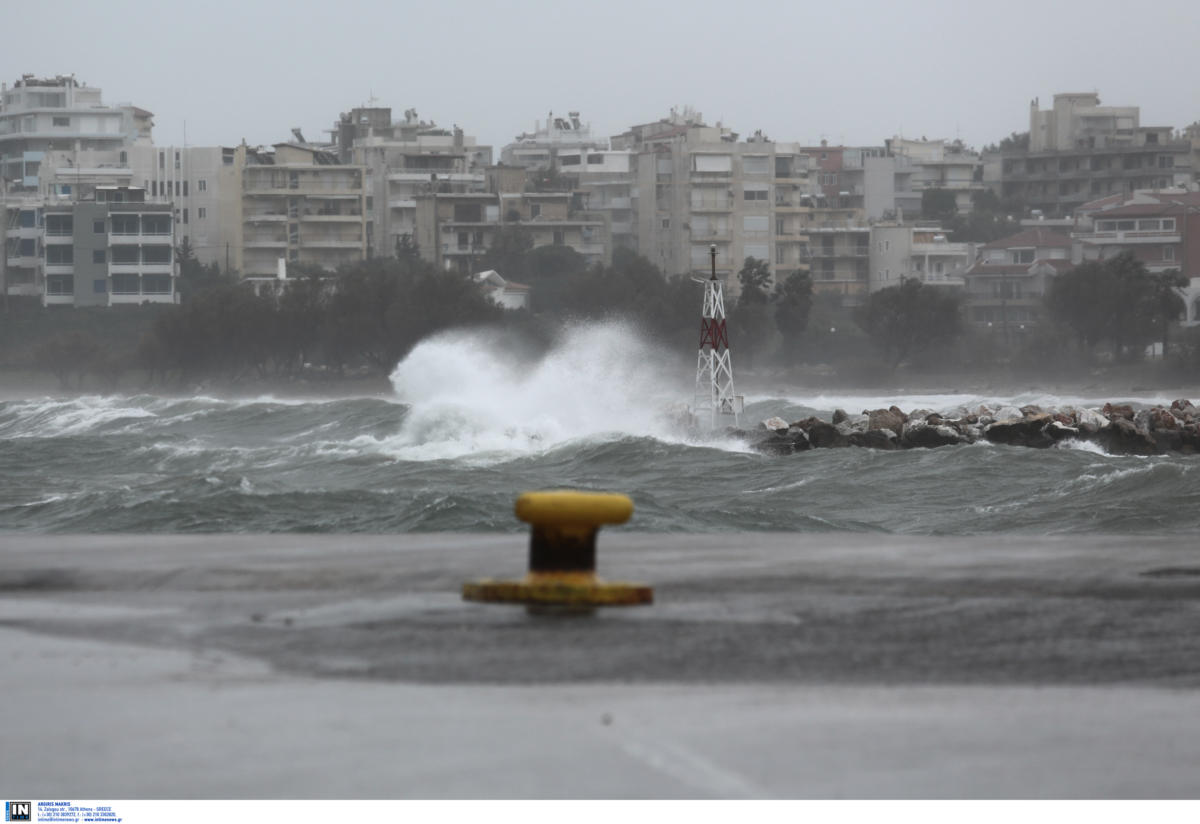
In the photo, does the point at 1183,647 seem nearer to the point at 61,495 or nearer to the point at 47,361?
the point at 61,495

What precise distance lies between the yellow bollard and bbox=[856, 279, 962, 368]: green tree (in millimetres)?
90172

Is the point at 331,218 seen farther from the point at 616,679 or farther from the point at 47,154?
the point at 616,679

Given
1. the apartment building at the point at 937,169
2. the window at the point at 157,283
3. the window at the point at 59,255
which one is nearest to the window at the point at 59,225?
the window at the point at 59,255

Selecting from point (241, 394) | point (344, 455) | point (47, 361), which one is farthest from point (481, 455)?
point (47, 361)

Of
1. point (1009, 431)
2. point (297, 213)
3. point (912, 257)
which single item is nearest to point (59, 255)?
point (297, 213)

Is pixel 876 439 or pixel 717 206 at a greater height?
pixel 717 206

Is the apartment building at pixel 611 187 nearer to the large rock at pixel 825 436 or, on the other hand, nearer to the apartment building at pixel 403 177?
the apartment building at pixel 403 177

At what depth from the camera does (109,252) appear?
112625 mm

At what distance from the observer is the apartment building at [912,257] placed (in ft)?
404

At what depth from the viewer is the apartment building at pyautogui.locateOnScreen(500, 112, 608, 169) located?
154 metres

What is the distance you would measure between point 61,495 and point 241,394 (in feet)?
219

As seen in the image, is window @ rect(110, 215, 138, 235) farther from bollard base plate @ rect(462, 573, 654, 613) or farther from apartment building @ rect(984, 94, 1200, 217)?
bollard base plate @ rect(462, 573, 654, 613)

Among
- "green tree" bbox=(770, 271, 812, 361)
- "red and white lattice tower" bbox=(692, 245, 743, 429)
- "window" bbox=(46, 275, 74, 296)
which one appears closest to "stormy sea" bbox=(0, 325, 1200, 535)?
"red and white lattice tower" bbox=(692, 245, 743, 429)

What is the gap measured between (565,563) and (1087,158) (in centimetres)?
14290
